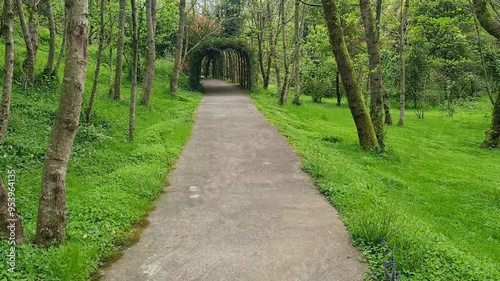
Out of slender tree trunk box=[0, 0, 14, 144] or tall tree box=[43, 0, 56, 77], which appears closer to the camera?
slender tree trunk box=[0, 0, 14, 144]

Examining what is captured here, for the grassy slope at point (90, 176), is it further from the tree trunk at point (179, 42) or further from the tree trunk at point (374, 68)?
the tree trunk at point (179, 42)

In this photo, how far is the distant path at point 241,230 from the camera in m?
4.64

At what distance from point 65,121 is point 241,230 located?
111 inches

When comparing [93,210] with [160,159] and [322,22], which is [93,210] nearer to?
[160,159]

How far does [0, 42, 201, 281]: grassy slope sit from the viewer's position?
434 centimetres

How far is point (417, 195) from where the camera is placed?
8.97m

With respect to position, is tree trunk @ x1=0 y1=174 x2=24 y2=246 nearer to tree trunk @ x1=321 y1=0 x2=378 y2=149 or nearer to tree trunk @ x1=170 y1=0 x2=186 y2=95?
tree trunk @ x1=321 y1=0 x2=378 y2=149

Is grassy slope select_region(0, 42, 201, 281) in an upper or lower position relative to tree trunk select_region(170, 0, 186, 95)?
lower

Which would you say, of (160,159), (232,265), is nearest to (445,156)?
(160,159)

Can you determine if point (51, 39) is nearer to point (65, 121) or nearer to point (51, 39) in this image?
point (51, 39)

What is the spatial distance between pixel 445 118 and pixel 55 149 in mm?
25631

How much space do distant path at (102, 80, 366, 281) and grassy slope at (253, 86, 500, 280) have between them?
381 millimetres

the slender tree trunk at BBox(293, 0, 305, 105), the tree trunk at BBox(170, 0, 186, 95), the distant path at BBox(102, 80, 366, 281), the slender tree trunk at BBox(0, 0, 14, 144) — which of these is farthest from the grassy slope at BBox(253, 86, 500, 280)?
the slender tree trunk at BBox(0, 0, 14, 144)

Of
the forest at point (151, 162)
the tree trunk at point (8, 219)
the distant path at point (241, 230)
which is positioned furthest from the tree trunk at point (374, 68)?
the tree trunk at point (8, 219)
